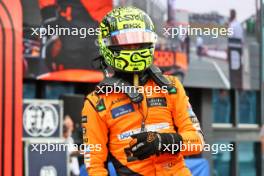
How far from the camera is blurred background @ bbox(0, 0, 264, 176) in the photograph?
25.9 feet

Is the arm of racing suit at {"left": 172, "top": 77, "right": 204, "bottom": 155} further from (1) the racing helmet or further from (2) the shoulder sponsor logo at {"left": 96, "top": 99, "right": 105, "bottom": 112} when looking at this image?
(2) the shoulder sponsor logo at {"left": 96, "top": 99, "right": 105, "bottom": 112}

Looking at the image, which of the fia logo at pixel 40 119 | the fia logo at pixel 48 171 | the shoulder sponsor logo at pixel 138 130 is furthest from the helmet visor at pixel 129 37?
the fia logo at pixel 40 119

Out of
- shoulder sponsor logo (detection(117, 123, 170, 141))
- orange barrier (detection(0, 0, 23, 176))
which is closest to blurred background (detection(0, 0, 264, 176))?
orange barrier (detection(0, 0, 23, 176))

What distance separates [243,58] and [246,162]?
7.51ft

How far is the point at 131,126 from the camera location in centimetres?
316

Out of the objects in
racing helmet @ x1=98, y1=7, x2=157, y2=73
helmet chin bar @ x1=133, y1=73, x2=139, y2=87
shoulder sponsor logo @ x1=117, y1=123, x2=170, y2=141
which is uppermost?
racing helmet @ x1=98, y1=7, x2=157, y2=73

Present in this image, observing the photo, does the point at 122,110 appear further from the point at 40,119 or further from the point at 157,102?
the point at 40,119

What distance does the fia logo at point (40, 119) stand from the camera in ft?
27.2

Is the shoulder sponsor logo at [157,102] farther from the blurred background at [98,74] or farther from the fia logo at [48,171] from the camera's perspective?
the fia logo at [48,171]

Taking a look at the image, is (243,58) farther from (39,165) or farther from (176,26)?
(39,165)

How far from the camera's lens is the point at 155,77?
10.4 feet

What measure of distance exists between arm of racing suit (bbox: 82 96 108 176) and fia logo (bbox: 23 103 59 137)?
519 centimetres

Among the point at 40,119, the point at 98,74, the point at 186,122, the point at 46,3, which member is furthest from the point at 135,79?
the point at 98,74

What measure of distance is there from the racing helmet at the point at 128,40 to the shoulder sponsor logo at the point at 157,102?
6.0 inches
